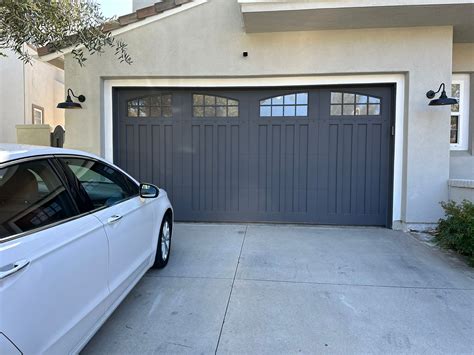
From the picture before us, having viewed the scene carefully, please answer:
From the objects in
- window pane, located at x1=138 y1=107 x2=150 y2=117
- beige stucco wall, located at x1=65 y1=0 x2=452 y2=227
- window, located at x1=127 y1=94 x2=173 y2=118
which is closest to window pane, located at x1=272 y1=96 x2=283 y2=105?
beige stucco wall, located at x1=65 y1=0 x2=452 y2=227

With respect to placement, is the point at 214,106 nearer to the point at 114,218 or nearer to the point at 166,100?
the point at 166,100

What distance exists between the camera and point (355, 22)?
207 inches

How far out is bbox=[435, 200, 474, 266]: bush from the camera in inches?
166

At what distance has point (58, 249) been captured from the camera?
6.10 feet

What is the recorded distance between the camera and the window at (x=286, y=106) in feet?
19.8

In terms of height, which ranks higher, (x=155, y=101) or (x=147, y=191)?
(x=155, y=101)

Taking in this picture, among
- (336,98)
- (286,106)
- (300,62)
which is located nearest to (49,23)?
(300,62)

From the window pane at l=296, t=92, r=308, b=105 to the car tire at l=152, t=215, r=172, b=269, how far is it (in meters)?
3.33

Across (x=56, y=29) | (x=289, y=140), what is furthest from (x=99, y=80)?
(x=289, y=140)

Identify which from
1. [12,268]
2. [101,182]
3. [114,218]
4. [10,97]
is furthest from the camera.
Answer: [10,97]

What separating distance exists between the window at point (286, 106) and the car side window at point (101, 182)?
342 cm

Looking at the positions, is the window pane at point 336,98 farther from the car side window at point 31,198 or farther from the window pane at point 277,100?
the car side window at point 31,198

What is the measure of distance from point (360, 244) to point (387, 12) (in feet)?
11.7

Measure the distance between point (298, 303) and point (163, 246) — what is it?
173 cm
